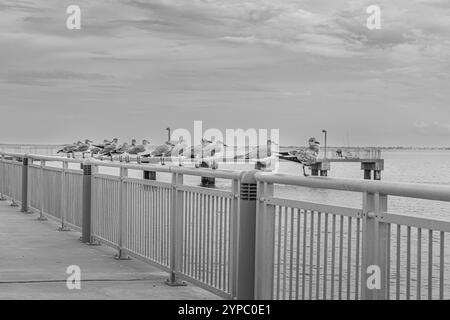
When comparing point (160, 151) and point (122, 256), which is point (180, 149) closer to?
point (160, 151)

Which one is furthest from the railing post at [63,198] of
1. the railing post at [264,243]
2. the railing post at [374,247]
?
the railing post at [374,247]

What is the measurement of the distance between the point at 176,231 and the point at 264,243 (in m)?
2.09

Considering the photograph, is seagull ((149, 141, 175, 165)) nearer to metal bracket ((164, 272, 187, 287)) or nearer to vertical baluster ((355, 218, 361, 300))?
metal bracket ((164, 272, 187, 287))

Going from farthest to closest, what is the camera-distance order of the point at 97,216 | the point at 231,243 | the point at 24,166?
the point at 24,166
the point at 97,216
the point at 231,243

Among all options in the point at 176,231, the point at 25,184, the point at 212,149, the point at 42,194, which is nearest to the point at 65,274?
the point at 176,231

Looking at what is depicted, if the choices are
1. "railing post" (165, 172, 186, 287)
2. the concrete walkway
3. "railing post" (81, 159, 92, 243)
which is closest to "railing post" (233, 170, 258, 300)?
the concrete walkway

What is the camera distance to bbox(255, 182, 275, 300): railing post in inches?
282

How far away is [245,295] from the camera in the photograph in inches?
295

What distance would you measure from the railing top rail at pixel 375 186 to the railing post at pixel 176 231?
7.19ft

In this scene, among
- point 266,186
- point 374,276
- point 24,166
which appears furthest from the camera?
point 24,166

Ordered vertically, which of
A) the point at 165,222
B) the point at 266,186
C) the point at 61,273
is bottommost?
the point at 61,273
